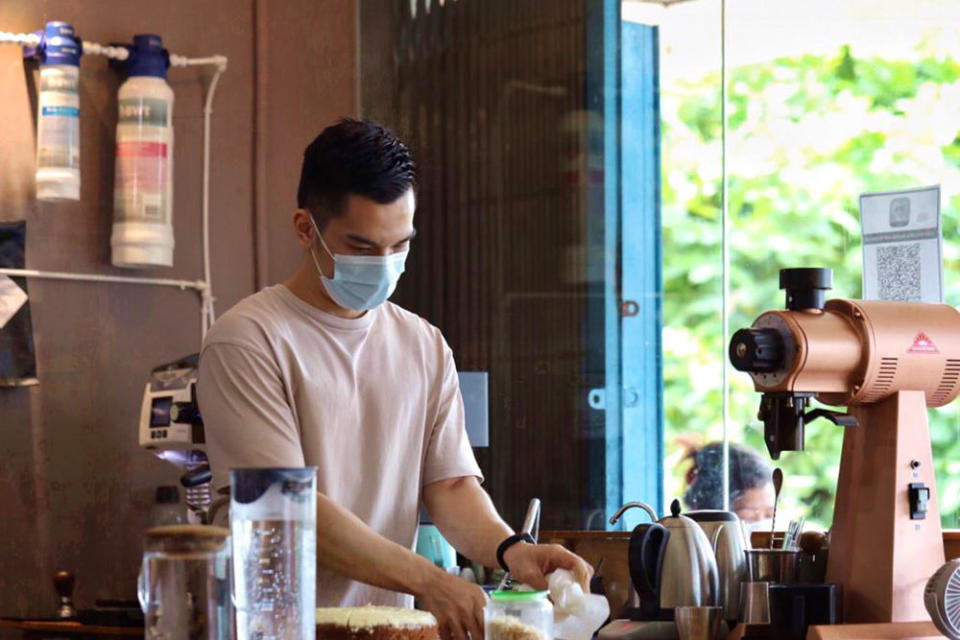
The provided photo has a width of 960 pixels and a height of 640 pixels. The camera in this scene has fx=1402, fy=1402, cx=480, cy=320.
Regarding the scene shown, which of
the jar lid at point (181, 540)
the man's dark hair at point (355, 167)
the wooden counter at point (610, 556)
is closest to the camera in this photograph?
the jar lid at point (181, 540)

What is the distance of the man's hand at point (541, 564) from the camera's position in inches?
75.7

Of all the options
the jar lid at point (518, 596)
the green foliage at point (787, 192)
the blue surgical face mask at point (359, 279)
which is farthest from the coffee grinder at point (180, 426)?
the jar lid at point (518, 596)

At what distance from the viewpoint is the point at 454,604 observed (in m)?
1.86

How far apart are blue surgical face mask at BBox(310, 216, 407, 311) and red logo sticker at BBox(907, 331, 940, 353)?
2.84 feet

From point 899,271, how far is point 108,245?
1860 millimetres

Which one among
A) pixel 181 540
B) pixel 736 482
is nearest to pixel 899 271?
pixel 736 482

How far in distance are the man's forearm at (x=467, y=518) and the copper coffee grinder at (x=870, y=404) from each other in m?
0.48

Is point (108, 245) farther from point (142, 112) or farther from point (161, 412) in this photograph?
point (161, 412)

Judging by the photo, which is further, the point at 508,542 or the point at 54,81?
the point at 54,81

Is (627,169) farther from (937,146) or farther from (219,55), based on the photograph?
(219,55)

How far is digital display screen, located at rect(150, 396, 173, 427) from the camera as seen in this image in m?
3.16

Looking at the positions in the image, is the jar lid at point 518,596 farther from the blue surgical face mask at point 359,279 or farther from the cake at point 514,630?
the blue surgical face mask at point 359,279

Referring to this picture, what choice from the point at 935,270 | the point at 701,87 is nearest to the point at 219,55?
the point at 701,87

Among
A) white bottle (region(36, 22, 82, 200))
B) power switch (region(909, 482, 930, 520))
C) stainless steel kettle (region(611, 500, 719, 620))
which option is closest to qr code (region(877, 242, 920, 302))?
power switch (region(909, 482, 930, 520))
